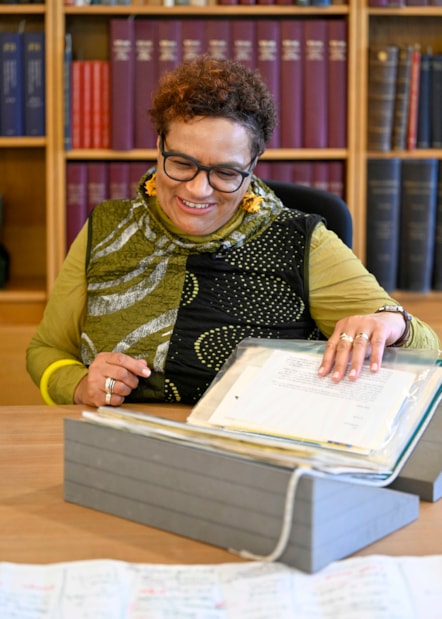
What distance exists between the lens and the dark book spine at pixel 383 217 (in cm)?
278

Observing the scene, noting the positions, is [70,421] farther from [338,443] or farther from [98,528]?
[338,443]

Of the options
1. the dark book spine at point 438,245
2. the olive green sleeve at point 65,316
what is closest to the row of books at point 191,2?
the dark book spine at point 438,245

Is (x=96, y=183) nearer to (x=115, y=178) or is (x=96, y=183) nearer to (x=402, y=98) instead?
(x=115, y=178)

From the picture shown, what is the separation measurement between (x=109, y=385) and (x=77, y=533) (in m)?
0.51

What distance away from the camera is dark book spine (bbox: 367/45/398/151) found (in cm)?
271

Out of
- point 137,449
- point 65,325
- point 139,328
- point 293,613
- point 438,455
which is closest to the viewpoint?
point 293,613

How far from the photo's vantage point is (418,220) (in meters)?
2.79

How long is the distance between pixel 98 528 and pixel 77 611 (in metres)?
0.19

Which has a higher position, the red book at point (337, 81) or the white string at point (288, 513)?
the red book at point (337, 81)

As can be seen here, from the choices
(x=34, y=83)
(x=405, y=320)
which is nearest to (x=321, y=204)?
(x=405, y=320)

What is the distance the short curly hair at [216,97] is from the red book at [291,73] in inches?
42.3

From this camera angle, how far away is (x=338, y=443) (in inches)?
38.8

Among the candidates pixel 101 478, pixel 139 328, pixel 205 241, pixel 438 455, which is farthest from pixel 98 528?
pixel 205 241

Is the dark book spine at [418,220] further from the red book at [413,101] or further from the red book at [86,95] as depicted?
the red book at [86,95]
